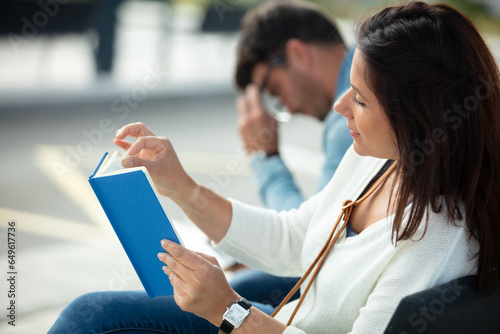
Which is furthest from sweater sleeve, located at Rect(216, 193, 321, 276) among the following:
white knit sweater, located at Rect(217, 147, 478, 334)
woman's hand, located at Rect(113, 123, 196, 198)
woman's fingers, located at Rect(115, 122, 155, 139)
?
woman's fingers, located at Rect(115, 122, 155, 139)

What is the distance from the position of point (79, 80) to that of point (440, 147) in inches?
210

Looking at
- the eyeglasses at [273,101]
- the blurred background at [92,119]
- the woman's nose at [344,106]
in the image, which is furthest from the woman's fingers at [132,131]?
the eyeglasses at [273,101]

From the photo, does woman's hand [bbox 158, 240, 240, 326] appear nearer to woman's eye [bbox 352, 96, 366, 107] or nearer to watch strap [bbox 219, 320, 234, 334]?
watch strap [bbox 219, 320, 234, 334]

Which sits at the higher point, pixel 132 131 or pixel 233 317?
pixel 132 131

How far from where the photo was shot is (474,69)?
1112mm

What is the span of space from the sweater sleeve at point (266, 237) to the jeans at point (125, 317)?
8.2 inches

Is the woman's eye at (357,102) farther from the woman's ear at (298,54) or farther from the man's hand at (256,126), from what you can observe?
the woman's ear at (298,54)

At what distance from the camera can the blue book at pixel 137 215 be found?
1.14 metres

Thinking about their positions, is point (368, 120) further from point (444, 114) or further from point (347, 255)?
point (347, 255)

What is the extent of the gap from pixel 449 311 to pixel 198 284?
18.3 inches

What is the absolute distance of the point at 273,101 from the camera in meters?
2.42

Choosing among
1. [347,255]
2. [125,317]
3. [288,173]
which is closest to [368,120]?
[347,255]

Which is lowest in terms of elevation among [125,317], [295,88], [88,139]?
[88,139]

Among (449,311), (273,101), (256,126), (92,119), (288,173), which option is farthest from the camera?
(92,119)
